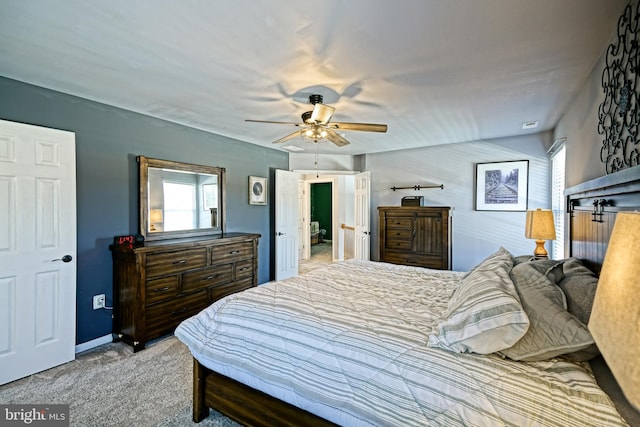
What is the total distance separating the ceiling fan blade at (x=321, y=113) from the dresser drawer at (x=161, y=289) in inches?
87.0

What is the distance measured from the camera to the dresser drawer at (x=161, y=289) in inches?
114

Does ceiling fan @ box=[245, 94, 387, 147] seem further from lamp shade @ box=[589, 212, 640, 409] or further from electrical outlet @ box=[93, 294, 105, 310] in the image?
electrical outlet @ box=[93, 294, 105, 310]

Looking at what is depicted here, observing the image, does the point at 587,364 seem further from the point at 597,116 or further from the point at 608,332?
the point at 597,116

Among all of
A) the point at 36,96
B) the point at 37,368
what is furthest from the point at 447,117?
the point at 37,368

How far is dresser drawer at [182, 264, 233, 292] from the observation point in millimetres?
3248

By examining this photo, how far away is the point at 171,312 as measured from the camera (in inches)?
122

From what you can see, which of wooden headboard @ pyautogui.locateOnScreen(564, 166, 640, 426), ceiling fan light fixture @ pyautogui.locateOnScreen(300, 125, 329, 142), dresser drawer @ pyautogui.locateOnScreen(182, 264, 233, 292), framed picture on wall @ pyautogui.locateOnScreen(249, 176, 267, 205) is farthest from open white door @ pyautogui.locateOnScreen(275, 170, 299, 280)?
wooden headboard @ pyautogui.locateOnScreen(564, 166, 640, 426)

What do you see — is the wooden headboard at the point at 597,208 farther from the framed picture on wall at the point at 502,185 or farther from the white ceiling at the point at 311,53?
the framed picture on wall at the point at 502,185

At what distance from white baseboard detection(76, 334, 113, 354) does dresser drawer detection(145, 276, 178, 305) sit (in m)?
0.62

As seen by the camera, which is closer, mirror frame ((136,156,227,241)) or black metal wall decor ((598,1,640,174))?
black metal wall decor ((598,1,640,174))

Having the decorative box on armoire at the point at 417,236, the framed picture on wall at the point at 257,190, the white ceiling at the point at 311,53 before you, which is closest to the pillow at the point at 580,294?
the white ceiling at the point at 311,53

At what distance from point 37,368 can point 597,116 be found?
4.68 metres

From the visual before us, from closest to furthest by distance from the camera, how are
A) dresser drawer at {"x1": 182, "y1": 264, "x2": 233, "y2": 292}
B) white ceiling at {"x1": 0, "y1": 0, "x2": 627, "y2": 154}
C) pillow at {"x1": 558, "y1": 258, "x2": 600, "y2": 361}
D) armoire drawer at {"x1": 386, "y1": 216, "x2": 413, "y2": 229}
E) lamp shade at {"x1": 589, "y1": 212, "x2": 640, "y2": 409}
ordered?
lamp shade at {"x1": 589, "y1": 212, "x2": 640, "y2": 409} < pillow at {"x1": 558, "y1": 258, "x2": 600, "y2": 361} < white ceiling at {"x1": 0, "y1": 0, "x2": 627, "y2": 154} < dresser drawer at {"x1": 182, "y1": 264, "x2": 233, "y2": 292} < armoire drawer at {"x1": 386, "y1": 216, "x2": 413, "y2": 229}

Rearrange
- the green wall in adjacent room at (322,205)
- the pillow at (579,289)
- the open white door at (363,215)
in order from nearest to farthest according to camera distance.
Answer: the pillow at (579,289) < the open white door at (363,215) < the green wall in adjacent room at (322,205)
